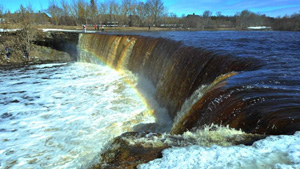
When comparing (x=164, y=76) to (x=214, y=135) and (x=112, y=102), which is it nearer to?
(x=112, y=102)

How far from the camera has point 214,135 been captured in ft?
9.37

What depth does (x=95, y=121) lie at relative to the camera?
7301 millimetres

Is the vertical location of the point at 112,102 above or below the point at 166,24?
below

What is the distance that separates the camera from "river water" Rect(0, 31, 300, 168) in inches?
91.3

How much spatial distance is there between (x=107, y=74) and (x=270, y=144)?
501 inches

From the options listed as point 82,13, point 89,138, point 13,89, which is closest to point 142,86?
point 89,138

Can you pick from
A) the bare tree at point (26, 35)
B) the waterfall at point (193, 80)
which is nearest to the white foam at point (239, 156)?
the waterfall at point (193, 80)

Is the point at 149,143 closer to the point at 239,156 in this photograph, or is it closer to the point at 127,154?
the point at 127,154

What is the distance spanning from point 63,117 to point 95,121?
1285 millimetres

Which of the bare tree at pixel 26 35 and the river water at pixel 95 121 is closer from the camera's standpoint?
the river water at pixel 95 121

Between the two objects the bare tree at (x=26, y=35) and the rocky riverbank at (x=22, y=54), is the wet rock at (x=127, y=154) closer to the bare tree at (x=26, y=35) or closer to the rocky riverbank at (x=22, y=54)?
the rocky riverbank at (x=22, y=54)

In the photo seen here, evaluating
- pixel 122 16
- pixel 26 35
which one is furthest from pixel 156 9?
pixel 26 35

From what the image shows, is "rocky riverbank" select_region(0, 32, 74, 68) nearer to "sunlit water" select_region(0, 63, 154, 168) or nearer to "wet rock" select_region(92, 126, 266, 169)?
"sunlit water" select_region(0, 63, 154, 168)

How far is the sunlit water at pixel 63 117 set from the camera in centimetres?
529
